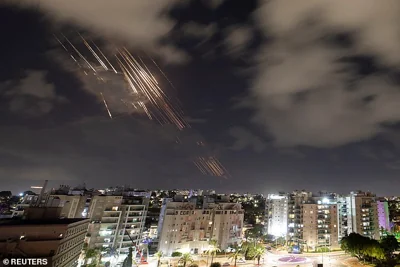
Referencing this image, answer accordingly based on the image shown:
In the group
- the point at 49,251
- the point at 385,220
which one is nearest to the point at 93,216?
the point at 49,251

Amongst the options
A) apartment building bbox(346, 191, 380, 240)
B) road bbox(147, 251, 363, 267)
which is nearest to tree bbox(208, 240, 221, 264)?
road bbox(147, 251, 363, 267)

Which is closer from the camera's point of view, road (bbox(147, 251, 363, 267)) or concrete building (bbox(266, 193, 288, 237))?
road (bbox(147, 251, 363, 267))

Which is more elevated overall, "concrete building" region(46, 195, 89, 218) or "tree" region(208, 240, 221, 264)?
"concrete building" region(46, 195, 89, 218)

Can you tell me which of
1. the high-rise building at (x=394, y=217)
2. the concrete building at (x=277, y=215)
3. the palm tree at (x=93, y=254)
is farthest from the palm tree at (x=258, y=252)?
the high-rise building at (x=394, y=217)

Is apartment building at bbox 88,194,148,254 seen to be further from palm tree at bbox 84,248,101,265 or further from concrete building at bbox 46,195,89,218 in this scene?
concrete building at bbox 46,195,89,218

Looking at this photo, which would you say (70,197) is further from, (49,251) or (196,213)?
(49,251)

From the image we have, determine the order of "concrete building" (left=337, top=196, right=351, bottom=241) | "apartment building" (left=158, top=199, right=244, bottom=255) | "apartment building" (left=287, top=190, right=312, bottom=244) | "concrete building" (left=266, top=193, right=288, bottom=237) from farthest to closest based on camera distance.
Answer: "concrete building" (left=266, top=193, right=288, bottom=237) → "concrete building" (left=337, top=196, right=351, bottom=241) → "apartment building" (left=287, top=190, right=312, bottom=244) → "apartment building" (left=158, top=199, right=244, bottom=255)
